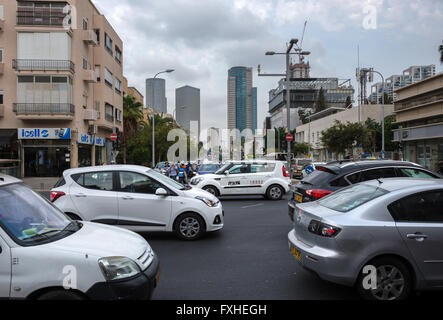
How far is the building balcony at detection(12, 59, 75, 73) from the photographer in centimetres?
2881

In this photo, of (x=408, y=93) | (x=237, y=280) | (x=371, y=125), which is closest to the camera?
(x=237, y=280)

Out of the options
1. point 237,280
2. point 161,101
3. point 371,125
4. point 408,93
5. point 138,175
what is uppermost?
point 161,101

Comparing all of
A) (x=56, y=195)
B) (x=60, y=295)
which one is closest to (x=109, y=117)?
(x=56, y=195)

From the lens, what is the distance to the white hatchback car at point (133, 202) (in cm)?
809

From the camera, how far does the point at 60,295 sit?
346 cm

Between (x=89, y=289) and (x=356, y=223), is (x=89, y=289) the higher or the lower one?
the lower one

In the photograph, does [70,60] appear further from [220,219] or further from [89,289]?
[89,289]

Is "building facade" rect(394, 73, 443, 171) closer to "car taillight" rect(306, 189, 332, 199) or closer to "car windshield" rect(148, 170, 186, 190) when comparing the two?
"car taillight" rect(306, 189, 332, 199)

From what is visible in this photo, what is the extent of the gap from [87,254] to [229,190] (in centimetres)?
1255

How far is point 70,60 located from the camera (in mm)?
29750

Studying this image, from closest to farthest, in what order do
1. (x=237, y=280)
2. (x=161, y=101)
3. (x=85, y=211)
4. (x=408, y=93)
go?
(x=237, y=280) → (x=85, y=211) → (x=408, y=93) → (x=161, y=101)

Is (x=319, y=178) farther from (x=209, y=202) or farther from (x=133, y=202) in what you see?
(x=133, y=202)

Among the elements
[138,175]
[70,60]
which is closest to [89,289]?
[138,175]

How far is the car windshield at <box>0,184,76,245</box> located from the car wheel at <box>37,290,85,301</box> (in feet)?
1.73
